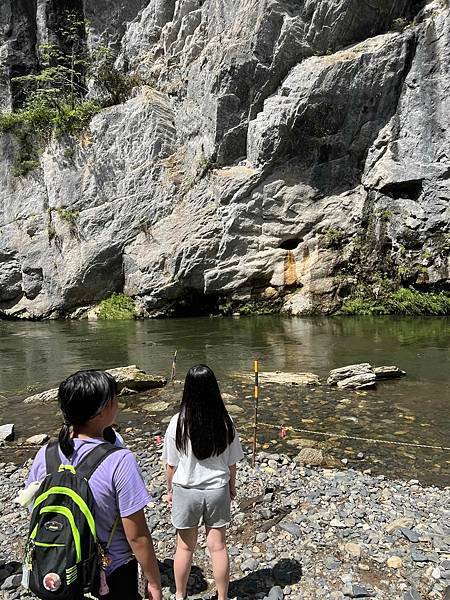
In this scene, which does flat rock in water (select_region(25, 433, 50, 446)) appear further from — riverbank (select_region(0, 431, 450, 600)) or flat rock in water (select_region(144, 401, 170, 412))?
flat rock in water (select_region(144, 401, 170, 412))

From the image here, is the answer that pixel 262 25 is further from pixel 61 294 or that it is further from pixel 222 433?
pixel 222 433

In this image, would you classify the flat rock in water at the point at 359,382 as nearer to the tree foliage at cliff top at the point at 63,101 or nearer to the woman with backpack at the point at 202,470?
the woman with backpack at the point at 202,470

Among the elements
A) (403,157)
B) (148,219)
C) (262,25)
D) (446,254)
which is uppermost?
(262,25)

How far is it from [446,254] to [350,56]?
10989 millimetres

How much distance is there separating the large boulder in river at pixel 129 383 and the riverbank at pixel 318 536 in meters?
4.26

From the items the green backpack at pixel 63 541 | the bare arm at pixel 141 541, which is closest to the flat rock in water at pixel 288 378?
the bare arm at pixel 141 541

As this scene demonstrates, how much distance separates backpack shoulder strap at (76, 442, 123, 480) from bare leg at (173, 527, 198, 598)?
5.01ft

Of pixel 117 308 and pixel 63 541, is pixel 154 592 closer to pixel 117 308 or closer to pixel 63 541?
pixel 63 541

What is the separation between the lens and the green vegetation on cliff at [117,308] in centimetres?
2727

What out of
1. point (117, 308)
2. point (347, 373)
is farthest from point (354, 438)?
point (117, 308)

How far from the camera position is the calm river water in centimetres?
744

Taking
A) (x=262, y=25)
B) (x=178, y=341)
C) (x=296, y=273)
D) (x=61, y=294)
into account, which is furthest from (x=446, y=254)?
(x=61, y=294)

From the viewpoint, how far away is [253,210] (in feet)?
83.3

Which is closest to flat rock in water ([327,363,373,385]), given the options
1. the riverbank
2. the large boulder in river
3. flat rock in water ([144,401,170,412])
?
flat rock in water ([144,401,170,412])
